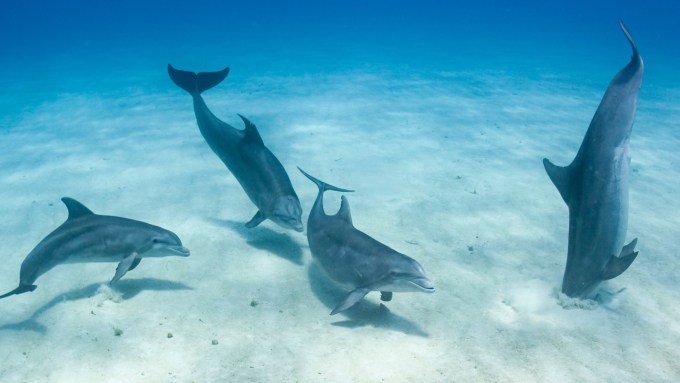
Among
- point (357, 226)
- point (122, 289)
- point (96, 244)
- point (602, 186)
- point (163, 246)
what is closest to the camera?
point (602, 186)

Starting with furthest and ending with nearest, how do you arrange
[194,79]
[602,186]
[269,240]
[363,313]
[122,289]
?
1. [194,79]
2. [269,240]
3. [122,289]
4. [363,313]
5. [602,186]

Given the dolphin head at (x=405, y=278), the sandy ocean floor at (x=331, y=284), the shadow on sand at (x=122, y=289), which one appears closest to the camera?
the sandy ocean floor at (x=331, y=284)

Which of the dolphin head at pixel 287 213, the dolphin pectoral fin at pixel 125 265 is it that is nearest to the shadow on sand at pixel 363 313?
the dolphin head at pixel 287 213

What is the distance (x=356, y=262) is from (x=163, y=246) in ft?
8.05

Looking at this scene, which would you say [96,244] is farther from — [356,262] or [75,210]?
[356,262]

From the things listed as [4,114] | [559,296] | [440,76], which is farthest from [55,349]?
[440,76]

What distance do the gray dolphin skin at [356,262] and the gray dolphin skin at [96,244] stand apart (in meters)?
1.76

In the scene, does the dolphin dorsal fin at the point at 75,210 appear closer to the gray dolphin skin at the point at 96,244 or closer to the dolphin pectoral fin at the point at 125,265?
the gray dolphin skin at the point at 96,244

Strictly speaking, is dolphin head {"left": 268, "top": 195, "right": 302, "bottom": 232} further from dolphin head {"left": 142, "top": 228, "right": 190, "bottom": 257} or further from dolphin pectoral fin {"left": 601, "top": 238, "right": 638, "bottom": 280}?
dolphin pectoral fin {"left": 601, "top": 238, "right": 638, "bottom": 280}

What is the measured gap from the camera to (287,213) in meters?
5.56

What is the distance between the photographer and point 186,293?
5074 mm

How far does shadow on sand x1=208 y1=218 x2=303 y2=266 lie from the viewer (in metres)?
5.97

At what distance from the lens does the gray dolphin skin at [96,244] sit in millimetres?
4723

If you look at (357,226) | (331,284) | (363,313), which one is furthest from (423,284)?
(357,226)
